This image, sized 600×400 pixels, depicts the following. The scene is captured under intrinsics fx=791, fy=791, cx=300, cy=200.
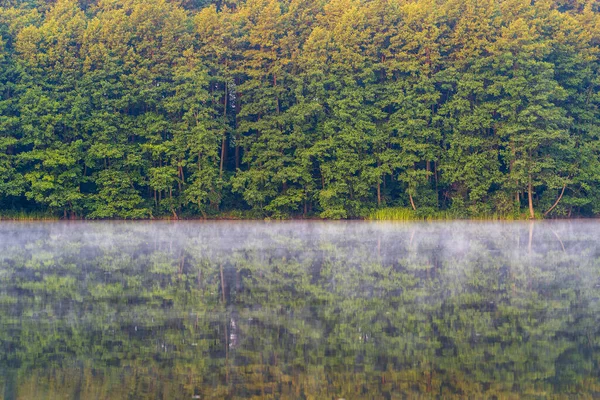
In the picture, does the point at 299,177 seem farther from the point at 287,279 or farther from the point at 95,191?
the point at 287,279

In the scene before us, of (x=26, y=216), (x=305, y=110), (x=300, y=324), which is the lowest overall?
(x=300, y=324)

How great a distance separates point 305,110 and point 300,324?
27387mm

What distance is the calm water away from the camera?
702 cm

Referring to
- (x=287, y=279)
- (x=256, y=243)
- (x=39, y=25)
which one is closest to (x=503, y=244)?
(x=256, y=243)

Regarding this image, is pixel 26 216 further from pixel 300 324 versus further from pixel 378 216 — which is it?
pixel 300 324

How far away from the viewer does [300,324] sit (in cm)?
938

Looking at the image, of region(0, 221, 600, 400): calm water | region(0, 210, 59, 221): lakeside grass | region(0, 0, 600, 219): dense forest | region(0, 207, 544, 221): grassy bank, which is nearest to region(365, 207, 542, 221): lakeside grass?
region(0, 207, 544, 221): grassy bank

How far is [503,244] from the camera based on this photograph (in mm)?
20422

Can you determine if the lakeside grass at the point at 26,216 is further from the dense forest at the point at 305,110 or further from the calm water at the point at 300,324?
the calm water at the point at 300,324

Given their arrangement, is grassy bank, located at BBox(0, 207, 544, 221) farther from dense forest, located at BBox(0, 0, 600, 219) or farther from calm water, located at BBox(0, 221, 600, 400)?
calm water, located at BBox(0, 221, 600, 400)

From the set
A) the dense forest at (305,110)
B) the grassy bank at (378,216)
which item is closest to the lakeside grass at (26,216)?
the grassy bank at (378,216)

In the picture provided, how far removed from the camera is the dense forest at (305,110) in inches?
1382

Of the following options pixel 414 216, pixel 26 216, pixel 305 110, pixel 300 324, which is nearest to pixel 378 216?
pixel 414 216

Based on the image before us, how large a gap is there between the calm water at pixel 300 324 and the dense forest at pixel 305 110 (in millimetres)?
17412
